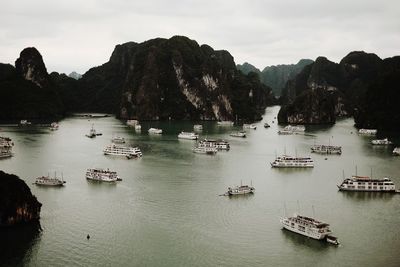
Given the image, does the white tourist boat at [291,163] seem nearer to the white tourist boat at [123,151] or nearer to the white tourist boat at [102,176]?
the white tourist boat at [123,151]

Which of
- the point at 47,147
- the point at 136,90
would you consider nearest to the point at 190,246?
the point at 47,147

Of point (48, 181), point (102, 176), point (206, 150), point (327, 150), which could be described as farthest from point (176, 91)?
point (48, 181)

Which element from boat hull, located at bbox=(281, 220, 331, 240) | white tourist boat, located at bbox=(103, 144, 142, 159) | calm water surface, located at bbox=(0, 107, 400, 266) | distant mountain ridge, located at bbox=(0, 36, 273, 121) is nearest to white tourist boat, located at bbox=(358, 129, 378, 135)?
calm water surface, located at bbox=(0, 107, 400, 266)

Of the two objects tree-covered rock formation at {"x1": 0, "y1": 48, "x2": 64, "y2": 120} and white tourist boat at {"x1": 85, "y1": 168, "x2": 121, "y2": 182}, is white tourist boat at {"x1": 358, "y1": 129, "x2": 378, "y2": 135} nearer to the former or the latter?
white tourist boat at {"x1": 85, "y1": 168, "x2": 121, "y2": 182}

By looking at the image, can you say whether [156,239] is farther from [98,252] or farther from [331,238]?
[331,238]

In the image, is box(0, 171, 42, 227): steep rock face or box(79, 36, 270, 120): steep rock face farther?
box(79, 36, 270, 120): steep rock face

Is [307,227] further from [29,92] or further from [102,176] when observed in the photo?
[29,92]
